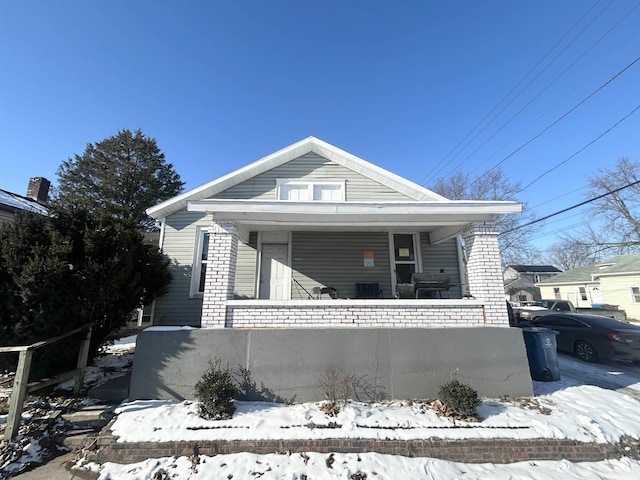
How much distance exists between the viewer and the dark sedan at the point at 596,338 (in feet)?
26.1

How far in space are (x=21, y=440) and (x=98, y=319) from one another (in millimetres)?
2328

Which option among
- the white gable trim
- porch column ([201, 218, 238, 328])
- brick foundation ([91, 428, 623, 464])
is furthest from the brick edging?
the white gable trim

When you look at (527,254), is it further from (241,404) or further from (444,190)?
(241,404)

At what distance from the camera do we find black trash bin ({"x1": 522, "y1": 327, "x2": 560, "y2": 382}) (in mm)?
5922

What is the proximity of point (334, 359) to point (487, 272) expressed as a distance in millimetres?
3341

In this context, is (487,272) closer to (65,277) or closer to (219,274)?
(219,274)

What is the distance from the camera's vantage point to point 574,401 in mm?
4887

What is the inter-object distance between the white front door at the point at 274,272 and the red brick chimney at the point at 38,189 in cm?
1371

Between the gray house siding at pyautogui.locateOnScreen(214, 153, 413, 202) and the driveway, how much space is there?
215 inches

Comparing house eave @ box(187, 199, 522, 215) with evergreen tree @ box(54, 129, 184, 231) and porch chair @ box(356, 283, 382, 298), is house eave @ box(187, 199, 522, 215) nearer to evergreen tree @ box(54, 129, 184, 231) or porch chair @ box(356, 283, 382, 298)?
porch chair @ box(356, 283, 382, 298)

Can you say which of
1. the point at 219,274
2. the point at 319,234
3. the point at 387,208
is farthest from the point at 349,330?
the point at 319,234

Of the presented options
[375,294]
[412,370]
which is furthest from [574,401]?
[375,294]

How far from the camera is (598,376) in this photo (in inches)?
272

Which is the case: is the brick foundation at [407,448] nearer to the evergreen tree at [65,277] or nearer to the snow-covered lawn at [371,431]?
the snow-covered lawn at [371,431]
